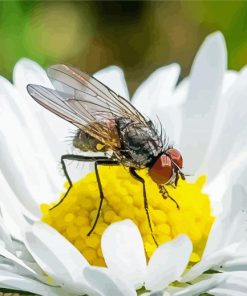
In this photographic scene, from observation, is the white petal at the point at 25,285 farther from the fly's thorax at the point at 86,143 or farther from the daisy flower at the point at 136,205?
Result: the fly's thorax at the point at 86,143

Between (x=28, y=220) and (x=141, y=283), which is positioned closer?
(x=141, y=283)

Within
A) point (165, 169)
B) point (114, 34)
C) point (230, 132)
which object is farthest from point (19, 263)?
point (114, 34)

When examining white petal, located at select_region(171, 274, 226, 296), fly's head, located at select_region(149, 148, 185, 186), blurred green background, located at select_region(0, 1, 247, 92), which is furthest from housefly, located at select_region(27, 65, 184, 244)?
blurred green background, located at select_region(0, 1, 247, 92)

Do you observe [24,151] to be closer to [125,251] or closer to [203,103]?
[203,103]

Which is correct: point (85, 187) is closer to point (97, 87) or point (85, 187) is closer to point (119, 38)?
point (97, 87)

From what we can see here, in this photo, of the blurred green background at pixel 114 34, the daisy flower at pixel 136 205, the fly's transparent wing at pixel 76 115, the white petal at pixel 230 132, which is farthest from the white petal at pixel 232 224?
the blurred green background at pixel 114 34

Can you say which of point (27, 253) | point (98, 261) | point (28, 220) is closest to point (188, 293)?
point (98, 261)

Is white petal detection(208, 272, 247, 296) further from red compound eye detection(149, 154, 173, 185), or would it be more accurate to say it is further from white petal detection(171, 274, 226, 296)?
red compound eye detection(149, 154, 173, 185)
